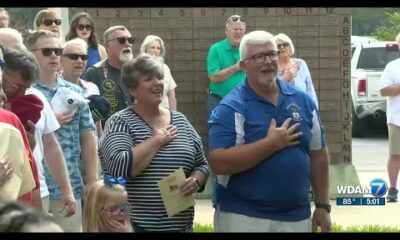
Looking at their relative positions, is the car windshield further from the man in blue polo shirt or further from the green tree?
the man in blue polo shirt

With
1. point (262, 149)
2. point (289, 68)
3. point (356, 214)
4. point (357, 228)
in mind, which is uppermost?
point (289, 68)

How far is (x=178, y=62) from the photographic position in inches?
451

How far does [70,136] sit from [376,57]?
50.8 ft

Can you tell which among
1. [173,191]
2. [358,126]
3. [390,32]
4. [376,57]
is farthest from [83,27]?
[390,32]

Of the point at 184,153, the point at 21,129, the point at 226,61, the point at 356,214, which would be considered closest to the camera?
the point at 21,129

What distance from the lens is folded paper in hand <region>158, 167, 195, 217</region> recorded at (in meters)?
5.85

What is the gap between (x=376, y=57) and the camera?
71.6 feet

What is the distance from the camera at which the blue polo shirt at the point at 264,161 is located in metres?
5.70

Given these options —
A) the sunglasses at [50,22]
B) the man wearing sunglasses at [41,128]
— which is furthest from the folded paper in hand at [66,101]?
the sunglasses at [50,22]

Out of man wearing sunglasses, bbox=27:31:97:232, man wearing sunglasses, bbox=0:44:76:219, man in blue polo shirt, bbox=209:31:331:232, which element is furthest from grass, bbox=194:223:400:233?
man in blue polo shirt, bbox=209:31:331:232

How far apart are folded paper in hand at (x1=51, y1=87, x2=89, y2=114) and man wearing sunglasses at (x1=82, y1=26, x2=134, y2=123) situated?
2.48ft

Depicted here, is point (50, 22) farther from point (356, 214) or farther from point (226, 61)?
point (356, 214)

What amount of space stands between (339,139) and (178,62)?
1911mm

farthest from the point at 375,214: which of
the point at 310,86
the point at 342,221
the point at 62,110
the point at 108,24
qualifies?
the point at 62,110
